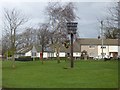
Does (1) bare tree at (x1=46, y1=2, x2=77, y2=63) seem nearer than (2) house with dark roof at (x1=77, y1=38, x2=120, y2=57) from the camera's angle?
Yes

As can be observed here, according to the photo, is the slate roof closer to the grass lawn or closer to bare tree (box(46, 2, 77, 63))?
bare tree (box(46, 2, 77, 63))

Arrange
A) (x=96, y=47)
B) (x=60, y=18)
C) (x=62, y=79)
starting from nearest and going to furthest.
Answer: (x=62, y=79)
(x=60, y=18)
(x=96, y=47)

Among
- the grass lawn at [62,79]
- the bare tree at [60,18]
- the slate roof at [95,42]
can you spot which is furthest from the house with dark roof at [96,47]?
the grass lawn at [62,79]

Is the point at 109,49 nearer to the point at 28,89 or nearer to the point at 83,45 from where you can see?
the point at 83,45

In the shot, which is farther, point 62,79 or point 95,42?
point 95,42

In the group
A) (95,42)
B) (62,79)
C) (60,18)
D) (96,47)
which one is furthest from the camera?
(95,42)

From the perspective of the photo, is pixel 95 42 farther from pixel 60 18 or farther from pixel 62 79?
pixel 62 79

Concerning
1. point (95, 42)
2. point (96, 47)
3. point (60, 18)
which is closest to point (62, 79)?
point (60, 18)

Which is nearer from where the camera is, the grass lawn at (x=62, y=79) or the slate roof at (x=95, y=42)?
the grass lawn at (x=62, y=79)

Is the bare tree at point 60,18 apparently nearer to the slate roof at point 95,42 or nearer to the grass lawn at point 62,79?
the grass lawn at point 62,79

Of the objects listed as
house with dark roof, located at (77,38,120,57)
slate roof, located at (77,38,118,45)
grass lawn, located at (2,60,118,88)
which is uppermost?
slate roof, located at (77,38,118,45)

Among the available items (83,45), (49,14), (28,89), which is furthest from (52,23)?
(83,45)

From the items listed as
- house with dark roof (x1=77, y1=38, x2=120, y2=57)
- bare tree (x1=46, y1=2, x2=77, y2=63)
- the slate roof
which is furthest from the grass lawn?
house with dark roof (x1=77, y1=38, x2=120, y2=57)

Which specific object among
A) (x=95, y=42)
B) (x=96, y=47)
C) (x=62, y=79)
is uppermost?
(x=95, y=42)
